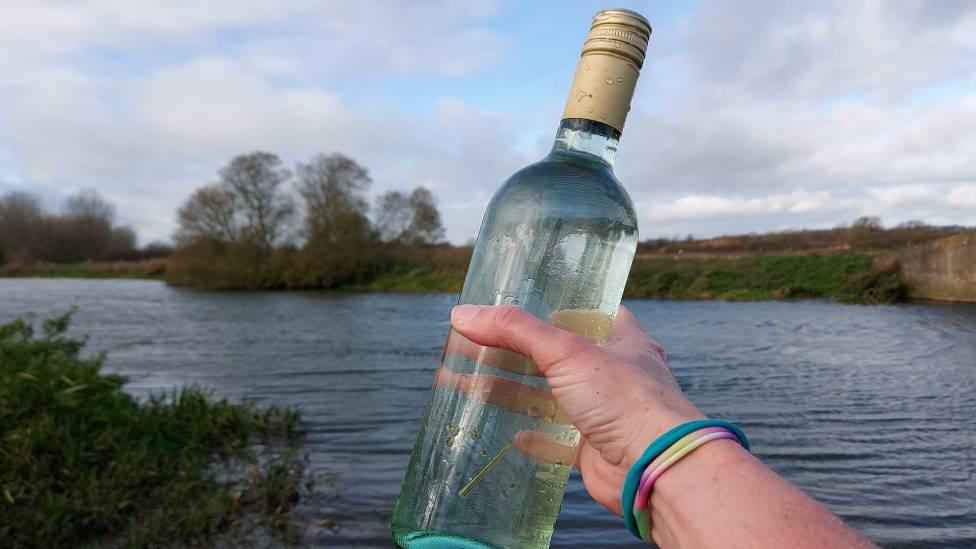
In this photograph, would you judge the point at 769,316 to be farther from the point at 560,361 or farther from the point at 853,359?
the point at 560,361

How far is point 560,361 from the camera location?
1.30 meters

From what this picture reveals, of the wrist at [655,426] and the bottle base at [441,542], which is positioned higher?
the wrist at [655,426]

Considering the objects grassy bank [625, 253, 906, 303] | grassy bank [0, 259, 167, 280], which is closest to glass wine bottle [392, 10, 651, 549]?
grassy bank [625, 253, 906, 303]

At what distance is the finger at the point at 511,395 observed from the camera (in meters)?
1.37

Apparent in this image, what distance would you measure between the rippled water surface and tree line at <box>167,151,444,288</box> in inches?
656

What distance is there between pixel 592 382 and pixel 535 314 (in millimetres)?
191

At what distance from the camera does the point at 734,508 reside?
112 centimetres

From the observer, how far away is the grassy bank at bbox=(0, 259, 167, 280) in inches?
2111

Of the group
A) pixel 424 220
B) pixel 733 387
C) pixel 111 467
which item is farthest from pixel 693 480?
pixel 424 220

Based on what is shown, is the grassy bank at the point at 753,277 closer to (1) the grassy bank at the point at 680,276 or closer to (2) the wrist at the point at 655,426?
(1) the grassy bank at the point at 680,276

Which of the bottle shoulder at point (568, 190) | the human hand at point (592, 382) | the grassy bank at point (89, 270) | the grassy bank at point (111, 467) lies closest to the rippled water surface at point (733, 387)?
the grassy bank at point (111, 467)

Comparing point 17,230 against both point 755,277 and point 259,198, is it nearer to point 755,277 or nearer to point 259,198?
point 259,198

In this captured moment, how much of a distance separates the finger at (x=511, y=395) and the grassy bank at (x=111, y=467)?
370cm

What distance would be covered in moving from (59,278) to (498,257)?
64482mm
